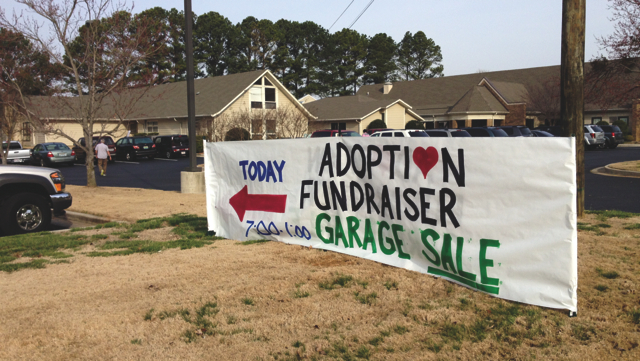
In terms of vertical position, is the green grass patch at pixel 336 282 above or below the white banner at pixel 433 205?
below

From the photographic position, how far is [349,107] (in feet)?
157

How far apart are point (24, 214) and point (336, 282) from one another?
7.48 m

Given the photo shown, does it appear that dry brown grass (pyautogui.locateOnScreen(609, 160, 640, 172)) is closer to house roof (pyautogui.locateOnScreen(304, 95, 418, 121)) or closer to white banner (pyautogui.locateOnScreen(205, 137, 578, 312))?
white banner (pyautogui.locateOnScreen(205, 137, 578, 312))

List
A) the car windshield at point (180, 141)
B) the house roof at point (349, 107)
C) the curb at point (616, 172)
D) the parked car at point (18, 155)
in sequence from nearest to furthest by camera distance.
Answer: the curb at point (616, 172)
the parked car at point (18, 155)
the car windshield at point (180, 141)
the house roof at point (349, 107)

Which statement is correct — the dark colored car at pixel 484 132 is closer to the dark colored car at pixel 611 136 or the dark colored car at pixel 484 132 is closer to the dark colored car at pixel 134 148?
the dark colored car at pixel 611 136

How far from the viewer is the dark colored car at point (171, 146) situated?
35.6 m

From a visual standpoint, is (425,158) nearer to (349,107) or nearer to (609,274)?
(609,274)

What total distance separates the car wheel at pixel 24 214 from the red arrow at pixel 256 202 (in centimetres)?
462

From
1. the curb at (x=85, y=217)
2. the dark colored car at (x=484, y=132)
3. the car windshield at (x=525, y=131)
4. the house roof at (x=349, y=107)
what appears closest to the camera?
the curb at (x=85, y=217)

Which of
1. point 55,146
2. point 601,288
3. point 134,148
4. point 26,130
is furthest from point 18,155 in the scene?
point 601,288

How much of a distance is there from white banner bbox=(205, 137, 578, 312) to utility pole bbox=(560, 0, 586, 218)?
3.24 metres

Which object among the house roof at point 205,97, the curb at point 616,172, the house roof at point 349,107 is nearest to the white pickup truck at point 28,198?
the curb at point 616,172

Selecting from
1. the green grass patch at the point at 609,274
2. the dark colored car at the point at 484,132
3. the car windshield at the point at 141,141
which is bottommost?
the green grass patch at the point at 609,274

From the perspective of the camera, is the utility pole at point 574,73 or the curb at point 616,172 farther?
the curb at point 616,172
